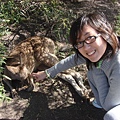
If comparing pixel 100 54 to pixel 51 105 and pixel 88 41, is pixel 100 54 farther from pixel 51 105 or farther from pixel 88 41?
pixel 51 105

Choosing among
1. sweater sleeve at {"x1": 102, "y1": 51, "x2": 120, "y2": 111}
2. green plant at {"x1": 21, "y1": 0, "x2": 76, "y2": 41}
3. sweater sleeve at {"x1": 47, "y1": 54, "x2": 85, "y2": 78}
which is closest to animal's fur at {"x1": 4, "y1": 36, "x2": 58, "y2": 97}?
green plant at {"x1": 21, "y1": 0, "x2": 76, "y2": 41}

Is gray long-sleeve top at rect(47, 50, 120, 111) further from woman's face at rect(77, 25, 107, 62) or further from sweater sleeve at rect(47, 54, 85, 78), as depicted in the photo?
woman's face at rect(77, 25, 107, 62)

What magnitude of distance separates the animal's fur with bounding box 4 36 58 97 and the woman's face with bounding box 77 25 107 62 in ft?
5.91

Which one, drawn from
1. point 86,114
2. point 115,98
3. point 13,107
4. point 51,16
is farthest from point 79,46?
point 51,16

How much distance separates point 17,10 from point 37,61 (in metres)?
0.92

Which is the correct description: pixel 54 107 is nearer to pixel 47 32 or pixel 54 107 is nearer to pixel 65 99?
pixel 65 99

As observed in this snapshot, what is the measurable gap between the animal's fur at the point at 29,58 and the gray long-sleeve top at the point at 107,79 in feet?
3.52

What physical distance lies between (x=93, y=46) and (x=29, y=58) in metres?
2.08

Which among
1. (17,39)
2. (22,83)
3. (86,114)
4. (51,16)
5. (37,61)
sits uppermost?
(51,16)

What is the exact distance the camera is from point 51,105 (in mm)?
4336

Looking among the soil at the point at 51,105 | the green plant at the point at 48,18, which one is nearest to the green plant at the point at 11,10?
the green plant at the point at 48,18

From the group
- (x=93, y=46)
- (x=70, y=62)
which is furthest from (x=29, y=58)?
(x=93, y=46)

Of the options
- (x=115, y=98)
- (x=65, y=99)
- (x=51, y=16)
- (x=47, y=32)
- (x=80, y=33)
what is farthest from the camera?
(x=47, y=32)

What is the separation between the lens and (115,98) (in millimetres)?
3293
